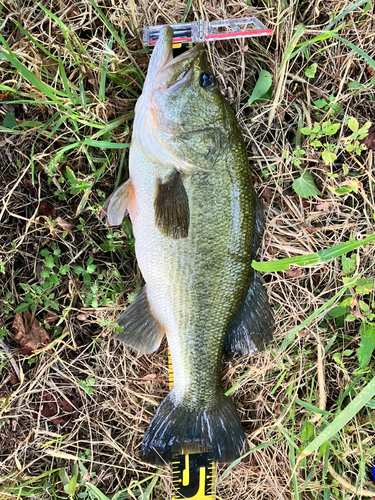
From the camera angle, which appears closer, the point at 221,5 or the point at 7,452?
the point at 221,5

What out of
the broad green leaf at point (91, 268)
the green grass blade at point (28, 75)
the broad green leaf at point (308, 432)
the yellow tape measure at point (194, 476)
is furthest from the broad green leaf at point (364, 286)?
the green grass blade at point (28, 75)

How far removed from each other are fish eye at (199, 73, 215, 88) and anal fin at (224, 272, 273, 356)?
1.10 m

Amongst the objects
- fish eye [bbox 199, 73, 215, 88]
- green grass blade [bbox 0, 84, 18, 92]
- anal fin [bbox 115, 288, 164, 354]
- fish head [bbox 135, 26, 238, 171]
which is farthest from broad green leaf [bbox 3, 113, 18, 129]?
anal fin [bbox 115, 288, 164, 354]

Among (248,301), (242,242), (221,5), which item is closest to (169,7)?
(221,5)

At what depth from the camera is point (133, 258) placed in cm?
232

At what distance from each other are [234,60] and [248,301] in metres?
1.51

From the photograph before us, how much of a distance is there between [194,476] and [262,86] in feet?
8.08

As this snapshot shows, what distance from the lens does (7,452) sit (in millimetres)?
2271

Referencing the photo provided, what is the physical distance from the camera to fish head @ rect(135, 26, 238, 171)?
1.79 m

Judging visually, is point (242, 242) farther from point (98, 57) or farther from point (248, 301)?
point (98, 57)

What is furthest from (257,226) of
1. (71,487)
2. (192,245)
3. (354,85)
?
(71,487)

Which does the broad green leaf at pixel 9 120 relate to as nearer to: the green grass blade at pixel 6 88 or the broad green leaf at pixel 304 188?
the green grass blade at pixel 6 88

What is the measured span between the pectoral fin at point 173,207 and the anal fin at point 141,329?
1.58 feet

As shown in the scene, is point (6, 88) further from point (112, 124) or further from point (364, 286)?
point (364, 286)
